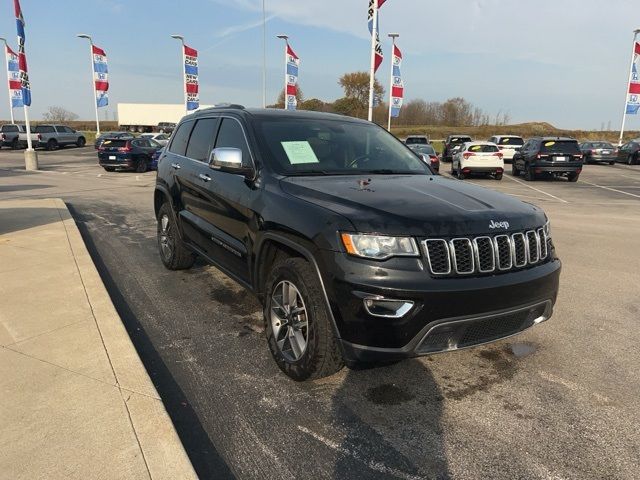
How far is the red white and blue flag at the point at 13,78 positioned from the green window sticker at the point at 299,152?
3356 cm

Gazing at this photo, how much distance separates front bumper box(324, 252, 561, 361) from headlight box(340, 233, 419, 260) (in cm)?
4

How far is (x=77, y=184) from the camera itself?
54.6 feet

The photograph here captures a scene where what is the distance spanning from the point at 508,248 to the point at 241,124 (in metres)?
2.43

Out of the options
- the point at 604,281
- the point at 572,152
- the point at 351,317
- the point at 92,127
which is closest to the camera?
the point at 351,317

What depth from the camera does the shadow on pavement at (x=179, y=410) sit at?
8.39ft

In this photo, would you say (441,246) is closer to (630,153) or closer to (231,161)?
(231,161)

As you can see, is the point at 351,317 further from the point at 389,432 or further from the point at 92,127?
the point at 92,127

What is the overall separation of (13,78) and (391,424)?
36363 millimetres

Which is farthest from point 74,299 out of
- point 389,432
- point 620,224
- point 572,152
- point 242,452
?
point 572,152

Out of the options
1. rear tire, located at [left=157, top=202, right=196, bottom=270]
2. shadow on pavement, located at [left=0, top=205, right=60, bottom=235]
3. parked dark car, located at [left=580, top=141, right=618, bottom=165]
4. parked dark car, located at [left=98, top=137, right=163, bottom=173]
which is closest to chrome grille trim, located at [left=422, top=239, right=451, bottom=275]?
rear tire, located at [left=157, top=202, right=196, bottom=270]

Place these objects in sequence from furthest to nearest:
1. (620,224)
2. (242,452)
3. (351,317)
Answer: (620,224), (351,317), (242,452)

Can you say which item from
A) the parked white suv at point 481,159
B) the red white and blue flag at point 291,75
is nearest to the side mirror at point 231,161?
the parked white suv at point 481,159

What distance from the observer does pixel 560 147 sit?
786 inches

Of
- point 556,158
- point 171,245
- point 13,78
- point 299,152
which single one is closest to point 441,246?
point 299,152
